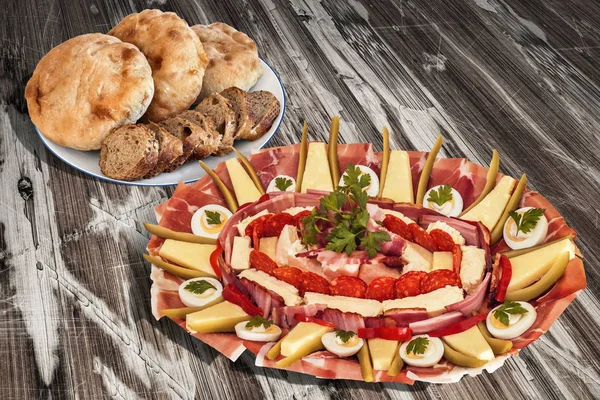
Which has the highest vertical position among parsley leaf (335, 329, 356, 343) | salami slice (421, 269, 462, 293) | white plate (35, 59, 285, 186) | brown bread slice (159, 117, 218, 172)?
salami slice (421, 269, 462, 293)

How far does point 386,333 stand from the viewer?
2004 mm

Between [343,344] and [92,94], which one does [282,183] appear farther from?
[92,94]

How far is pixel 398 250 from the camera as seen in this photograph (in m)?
2.21

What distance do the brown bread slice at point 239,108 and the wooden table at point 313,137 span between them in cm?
31

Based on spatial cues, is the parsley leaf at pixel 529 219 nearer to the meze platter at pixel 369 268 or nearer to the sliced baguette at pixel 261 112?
the meze platter at pixel 369 268

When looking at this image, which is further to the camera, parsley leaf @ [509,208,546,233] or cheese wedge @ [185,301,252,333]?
parsley leaf @ [509,208,546,233]

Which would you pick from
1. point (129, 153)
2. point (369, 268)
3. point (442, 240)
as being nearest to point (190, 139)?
point (129, 153)

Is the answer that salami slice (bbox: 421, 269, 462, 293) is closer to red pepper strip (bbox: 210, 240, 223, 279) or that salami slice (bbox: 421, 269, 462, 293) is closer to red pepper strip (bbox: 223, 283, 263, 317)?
red pepper strip (bbox: 223, 283, 263, 317)

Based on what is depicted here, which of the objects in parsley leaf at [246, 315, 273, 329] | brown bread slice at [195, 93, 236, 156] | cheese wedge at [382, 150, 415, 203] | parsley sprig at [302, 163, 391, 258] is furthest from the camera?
brown bread slice at [195, 93, 236, 156]

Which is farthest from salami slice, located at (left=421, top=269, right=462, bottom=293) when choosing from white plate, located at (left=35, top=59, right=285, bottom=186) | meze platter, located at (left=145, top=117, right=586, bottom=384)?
white plate, located at (left=35, top=59, right=285, bottom=186)

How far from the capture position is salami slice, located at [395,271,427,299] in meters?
2.09

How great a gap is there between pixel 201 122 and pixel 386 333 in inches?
52.0

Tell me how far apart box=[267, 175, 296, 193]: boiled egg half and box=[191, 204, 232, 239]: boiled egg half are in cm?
23

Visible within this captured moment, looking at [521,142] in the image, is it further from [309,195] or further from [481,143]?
[309,195]
